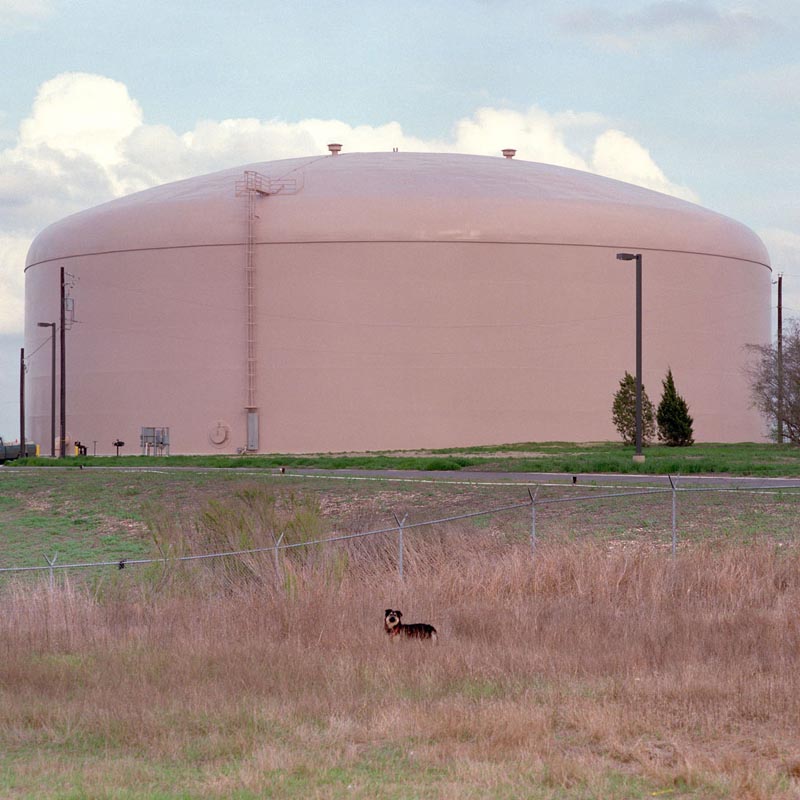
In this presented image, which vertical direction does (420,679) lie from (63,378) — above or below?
below

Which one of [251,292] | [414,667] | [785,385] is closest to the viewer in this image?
[414,667]

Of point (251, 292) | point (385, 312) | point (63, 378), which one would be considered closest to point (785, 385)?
point (385, 312)

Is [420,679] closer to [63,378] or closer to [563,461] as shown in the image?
[563,461]

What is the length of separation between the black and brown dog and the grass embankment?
17.4 m

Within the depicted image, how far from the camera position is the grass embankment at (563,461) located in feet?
93.9

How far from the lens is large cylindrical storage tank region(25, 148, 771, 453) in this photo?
5025 centimetres

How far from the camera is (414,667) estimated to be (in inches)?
391

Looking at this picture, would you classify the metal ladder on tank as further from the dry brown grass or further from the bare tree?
the dry brown grass

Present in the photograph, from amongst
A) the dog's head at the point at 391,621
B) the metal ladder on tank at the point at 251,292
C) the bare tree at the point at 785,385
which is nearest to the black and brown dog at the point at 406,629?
the dog's head at the point at 391,621

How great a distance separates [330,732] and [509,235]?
43734 mm

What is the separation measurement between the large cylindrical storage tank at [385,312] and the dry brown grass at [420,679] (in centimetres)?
3515

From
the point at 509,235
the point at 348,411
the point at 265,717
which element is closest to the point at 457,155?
the point at 509,235

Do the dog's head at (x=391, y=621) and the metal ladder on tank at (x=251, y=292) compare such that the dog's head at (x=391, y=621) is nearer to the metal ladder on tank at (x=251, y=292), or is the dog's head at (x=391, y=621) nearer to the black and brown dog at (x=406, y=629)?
the black and brown dog at (x=406, y=629)

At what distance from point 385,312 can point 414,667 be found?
4093cm
